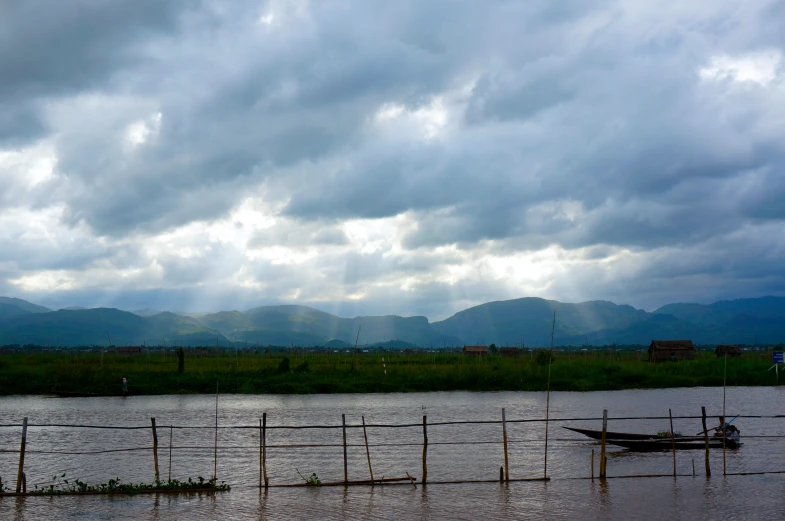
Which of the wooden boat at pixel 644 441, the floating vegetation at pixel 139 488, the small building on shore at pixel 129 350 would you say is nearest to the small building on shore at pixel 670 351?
the wooden boat at pixel 644 441

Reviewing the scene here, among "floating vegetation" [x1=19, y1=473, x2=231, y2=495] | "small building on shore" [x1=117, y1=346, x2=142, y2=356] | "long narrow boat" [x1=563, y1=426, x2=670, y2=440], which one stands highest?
"long narrow boat" [x1=563, y1=426, x2=670, y2=440]

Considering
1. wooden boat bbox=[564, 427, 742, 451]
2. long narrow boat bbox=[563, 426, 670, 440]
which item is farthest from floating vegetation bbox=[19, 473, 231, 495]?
long narrow boat bbox=[563, 426, 670, 440]

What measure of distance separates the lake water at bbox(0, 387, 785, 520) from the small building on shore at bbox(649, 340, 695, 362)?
2535 cm

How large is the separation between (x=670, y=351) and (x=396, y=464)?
1845 inches

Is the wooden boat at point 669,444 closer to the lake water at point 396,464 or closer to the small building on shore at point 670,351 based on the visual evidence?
the lake water at point 396,464

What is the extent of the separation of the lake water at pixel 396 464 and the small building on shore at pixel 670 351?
2535 cm

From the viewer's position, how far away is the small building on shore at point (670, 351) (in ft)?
184

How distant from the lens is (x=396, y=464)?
52.5ft

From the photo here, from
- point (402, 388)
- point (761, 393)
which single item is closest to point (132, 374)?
point (402, 388)

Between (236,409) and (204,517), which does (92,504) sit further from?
(236,409)

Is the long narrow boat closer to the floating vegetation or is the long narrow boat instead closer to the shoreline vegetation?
the floating vegetation

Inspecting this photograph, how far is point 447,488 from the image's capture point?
42.4 feet

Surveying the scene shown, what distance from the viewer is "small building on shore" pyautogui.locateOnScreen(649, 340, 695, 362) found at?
5597 cm

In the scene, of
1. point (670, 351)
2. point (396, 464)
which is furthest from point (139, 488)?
point (670, 351)
